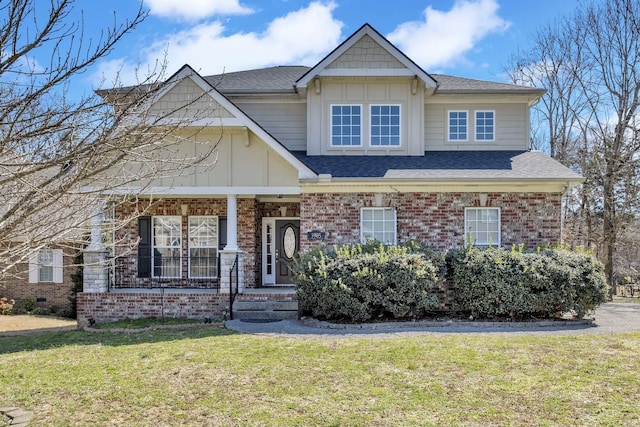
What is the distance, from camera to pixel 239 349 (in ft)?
26.8

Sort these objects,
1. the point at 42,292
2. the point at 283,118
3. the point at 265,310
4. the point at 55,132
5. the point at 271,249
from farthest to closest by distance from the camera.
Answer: the point at 42,292
the point at 271,249
the point at 283,118
the point at 265,310
the point at 55,132

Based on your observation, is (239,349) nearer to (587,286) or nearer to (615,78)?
(587,286)

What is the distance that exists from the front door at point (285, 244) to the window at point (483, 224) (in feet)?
15.9

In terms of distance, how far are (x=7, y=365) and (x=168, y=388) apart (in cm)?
340

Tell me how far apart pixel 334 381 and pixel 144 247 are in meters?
9.44

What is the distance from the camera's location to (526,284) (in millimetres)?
10227

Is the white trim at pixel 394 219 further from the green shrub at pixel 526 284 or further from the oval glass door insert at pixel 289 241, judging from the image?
the oval glass door insert at pixel 289 241

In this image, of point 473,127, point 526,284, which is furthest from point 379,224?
point 473,127

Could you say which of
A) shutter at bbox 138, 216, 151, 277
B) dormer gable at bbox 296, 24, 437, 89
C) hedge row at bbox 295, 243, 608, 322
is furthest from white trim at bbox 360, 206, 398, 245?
shutter at bbox 138, 216, 151, 277

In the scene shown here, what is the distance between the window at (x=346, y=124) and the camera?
1394 centimetres

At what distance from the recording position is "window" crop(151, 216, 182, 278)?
46.6 ft

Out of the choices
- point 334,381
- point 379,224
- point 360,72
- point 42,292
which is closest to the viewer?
point 334,381

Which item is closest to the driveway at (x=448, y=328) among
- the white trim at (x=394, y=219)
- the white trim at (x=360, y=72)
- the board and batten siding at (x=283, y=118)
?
the white trim at (x=394, y=219)

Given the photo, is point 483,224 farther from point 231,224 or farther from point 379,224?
point 231,224
